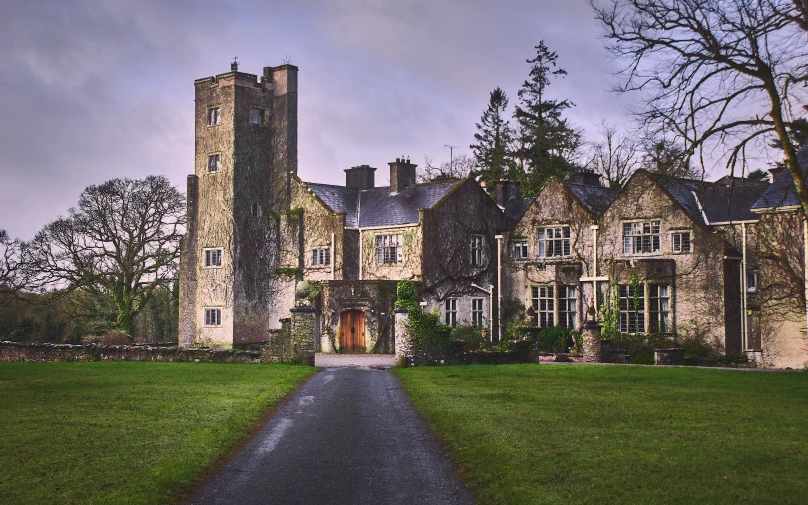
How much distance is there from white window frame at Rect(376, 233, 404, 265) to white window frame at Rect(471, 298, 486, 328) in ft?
15.4

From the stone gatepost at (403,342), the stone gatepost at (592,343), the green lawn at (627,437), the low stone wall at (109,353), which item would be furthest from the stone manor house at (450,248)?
the green lawn at (627,437)

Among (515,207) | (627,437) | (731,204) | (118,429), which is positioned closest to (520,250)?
(515,207)

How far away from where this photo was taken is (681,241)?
42.0m

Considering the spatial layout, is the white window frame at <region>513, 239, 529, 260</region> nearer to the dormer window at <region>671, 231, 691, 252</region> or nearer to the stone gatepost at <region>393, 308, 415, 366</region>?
the dormer window at <region>671, 231, 691, 252</region>

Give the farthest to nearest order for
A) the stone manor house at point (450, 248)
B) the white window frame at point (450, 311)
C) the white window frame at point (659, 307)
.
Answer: the white window frame at point (450, 311) → the white window frame at point (659, 307) → the stone manor house at point (450, 248)

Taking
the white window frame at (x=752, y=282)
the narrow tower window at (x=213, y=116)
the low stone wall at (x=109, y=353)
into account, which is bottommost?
the low stone wall at (x=109, y=353)

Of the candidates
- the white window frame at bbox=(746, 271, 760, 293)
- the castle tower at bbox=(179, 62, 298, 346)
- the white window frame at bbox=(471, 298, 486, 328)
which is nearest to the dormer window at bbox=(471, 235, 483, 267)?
the white window frame at bbox=(471, 298, 486, 328)

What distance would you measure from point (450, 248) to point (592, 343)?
13995mm

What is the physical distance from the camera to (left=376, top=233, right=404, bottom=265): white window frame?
48.2 meters

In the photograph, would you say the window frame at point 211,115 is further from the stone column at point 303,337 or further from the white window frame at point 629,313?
the white window frame at point 629,313

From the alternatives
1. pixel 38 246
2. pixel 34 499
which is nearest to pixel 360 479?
pixel 34 499

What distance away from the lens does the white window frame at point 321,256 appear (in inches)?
1977

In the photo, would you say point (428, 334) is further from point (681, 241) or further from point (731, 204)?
point (731, 204)

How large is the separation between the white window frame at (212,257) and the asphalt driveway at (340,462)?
32.5 metres
